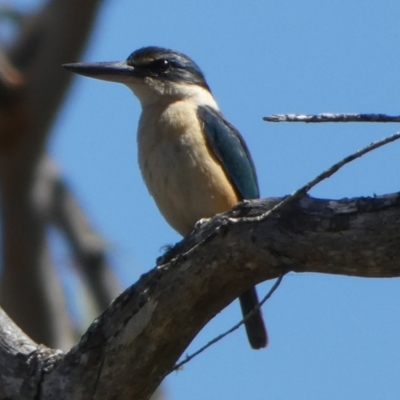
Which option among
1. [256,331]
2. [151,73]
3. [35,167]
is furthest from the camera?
[35,167]

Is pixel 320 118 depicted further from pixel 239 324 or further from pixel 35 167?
pixel 35 167

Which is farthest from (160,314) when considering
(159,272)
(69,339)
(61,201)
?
(61,201)

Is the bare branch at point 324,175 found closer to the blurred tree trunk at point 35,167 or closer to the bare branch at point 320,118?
the bare branch at point 320,118

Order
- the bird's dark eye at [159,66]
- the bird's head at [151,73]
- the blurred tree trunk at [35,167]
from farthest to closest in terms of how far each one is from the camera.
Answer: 1. the blurred tree trunk at [35,167]
2. the bird's dark eye at [159,66]
3. the bird's head at [151,73]

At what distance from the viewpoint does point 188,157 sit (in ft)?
18.8

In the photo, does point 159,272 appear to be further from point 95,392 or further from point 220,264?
point 95,392

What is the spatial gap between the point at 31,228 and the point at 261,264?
4.49 metres

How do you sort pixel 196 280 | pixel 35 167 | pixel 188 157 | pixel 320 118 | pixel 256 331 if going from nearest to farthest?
pixel 320 118
pixel 196 280
pixel 188 157
pixel 256 331
pixel 35 167

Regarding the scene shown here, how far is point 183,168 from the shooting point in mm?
5684

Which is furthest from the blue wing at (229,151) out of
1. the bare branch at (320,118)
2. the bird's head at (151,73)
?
the bare branch at (320,118)

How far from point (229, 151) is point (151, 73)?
97 cm

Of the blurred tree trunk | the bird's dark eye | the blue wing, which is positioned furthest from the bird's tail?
the blurred tree trunk

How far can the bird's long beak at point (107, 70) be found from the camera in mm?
6582

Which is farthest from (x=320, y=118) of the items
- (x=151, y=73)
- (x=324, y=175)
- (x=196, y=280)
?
(x=151, y=73)
